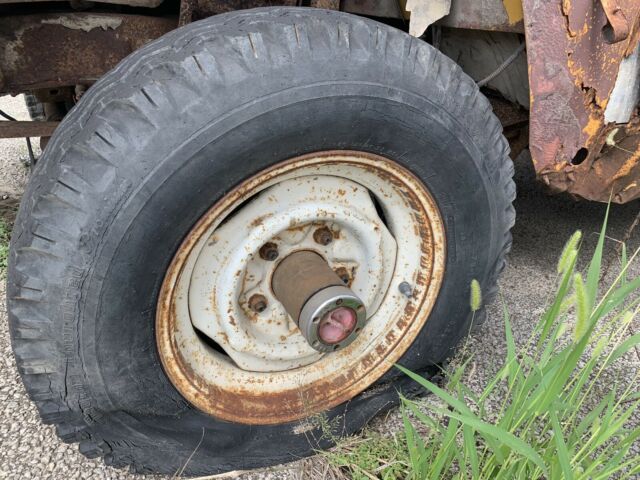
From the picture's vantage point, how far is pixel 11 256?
3.34 ft

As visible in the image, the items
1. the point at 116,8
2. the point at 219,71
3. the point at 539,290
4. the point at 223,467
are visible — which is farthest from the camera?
the point at 539,290

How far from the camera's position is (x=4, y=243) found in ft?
7.39

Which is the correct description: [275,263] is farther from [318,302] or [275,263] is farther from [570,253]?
[570,253]

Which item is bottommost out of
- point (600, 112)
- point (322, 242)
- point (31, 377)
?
point (31, 377)

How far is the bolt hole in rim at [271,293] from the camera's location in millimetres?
1147

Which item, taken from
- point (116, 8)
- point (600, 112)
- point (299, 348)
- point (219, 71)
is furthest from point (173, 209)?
point (600, 112)

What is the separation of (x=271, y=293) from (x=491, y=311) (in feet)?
3.11

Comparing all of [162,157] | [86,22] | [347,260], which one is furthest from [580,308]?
[86,22]

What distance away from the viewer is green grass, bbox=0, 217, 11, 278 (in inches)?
82.4

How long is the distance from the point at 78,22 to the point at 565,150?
1.34 m

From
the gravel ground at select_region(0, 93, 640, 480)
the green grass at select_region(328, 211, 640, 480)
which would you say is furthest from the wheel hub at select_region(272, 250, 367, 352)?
the gravel ground at select_region(0, 93, 640, 480)

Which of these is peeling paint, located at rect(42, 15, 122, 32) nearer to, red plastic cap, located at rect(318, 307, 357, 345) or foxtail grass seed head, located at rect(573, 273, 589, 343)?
red plastic cap, located at rect(318, 307, 357, 345)

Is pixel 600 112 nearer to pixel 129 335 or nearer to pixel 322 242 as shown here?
A: pixel 322 242

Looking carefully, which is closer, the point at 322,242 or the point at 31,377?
the point at 31,377
